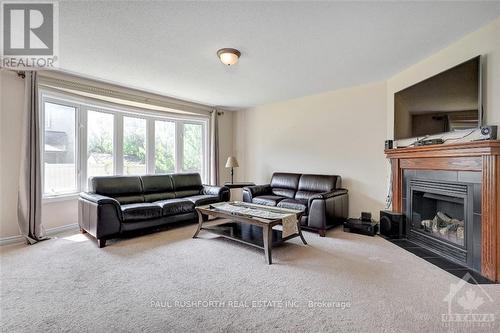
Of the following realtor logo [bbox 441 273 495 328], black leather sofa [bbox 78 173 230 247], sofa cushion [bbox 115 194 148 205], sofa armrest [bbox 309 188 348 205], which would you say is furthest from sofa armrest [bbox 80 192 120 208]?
realtor logo [bbox 441 273 495 328]

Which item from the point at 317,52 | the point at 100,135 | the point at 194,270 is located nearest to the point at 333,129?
the point at 317,52

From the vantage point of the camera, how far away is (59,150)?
3.81 meters

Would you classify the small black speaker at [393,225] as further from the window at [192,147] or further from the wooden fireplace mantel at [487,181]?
the window at [192,147]

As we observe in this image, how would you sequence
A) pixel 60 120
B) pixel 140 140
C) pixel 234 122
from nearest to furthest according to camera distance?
pixel 60 120
pixel 140 140
pixel 234 122

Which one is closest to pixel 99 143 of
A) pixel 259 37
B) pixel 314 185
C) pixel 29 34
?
pixel 29 34

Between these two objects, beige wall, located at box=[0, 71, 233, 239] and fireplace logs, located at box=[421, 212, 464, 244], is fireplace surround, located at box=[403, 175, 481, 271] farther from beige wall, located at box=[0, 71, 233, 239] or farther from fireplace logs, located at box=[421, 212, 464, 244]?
beige wall, located at box=[0, 71, 233, 239]

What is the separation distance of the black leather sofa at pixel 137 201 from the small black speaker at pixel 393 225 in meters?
2.73

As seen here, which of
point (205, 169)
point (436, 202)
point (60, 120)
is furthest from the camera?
point (205, 169)

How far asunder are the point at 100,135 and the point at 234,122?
3064mm

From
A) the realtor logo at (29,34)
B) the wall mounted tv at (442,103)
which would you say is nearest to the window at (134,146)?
the realtor logo at (29,34)

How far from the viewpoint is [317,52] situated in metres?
2.88

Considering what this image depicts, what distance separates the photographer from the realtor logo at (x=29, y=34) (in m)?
2.13

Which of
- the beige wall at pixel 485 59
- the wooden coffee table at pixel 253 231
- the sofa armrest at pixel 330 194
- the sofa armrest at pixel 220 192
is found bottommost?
the wooden coffee table at pixel 253 231

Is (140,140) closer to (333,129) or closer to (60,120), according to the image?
(60,120)
